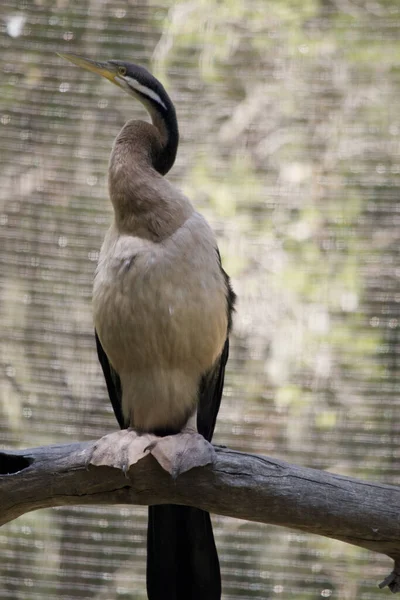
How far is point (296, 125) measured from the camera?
277 centimetres

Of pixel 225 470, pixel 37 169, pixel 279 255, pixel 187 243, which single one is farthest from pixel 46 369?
pixel 225 470

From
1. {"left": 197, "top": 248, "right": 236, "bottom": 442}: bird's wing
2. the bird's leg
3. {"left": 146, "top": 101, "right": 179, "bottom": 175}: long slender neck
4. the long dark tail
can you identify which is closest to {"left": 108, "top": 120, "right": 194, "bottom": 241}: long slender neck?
{"left": 146, "top": 101, "right": 179, "bottom": 175}: long slender neck

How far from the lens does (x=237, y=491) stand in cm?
160

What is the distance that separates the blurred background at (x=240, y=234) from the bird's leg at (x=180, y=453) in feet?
3.14

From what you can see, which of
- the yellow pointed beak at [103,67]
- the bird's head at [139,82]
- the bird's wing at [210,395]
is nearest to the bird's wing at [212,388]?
the bird's wing at [210,395]

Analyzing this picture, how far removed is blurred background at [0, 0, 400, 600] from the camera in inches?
102

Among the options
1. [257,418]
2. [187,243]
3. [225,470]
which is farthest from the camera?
[257,418]

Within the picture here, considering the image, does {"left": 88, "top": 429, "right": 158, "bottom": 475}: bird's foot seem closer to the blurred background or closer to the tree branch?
the tree branch

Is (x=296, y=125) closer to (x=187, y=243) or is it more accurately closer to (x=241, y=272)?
(x=241, y=272)

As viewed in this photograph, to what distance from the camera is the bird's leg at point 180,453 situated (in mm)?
1600

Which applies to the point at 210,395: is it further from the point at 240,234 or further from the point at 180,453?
the point at 240,234

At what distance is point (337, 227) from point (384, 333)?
36cm

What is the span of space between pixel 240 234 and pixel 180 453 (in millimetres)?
1217

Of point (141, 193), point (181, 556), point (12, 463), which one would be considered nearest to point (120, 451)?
point (12, 463)
